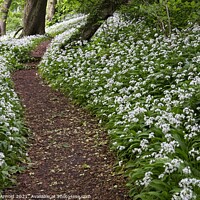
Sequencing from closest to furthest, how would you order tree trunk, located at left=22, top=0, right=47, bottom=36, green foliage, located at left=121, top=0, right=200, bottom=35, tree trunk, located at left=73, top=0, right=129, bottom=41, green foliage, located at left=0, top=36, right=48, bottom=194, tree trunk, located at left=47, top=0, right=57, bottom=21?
1. green foliage, located at left=0, top=36, right=48, bottom=194
2. green foliage, located at left=121, top=0, right=200, bottom=35
3. tree trunk, located at left=73, top=0, right=129, bottom=41
4. tree trunk, located at left=22, top=0, right=47, bottom=36
5. tree trunk, located at left=47, top=0, right=57, bottom=21

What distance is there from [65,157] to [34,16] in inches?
663

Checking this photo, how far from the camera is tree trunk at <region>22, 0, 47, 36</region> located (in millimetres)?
21661

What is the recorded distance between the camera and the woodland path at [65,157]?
5.40 meters

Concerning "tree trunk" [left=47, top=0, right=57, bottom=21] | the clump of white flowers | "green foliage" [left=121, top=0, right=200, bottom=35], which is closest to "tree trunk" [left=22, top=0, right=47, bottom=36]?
"green foliage" [left=121, top=0, right=200, bottom=35]

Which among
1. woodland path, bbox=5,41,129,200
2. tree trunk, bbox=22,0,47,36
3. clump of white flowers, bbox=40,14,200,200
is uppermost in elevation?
tree trunk, bbox=22,0,47,36

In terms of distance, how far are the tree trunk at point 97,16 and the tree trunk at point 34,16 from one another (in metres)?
7.41

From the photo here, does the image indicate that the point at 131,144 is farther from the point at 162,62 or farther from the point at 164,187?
the point at 162,62

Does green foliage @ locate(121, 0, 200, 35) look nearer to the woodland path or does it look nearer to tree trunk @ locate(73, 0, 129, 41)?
tree trunk @ locate(73, 0, 129, 41)

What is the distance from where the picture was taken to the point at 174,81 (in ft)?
27.3

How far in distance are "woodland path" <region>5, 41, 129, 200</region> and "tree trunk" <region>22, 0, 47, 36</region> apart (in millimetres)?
12495

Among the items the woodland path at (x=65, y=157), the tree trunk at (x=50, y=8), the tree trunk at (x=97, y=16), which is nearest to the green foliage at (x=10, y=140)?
the woodland path at (x=65, y=157)

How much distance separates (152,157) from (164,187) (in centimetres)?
100

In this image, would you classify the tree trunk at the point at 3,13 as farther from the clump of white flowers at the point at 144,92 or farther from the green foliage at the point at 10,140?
the green foliage at the point at 10,140

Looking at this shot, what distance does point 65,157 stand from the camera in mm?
6688
